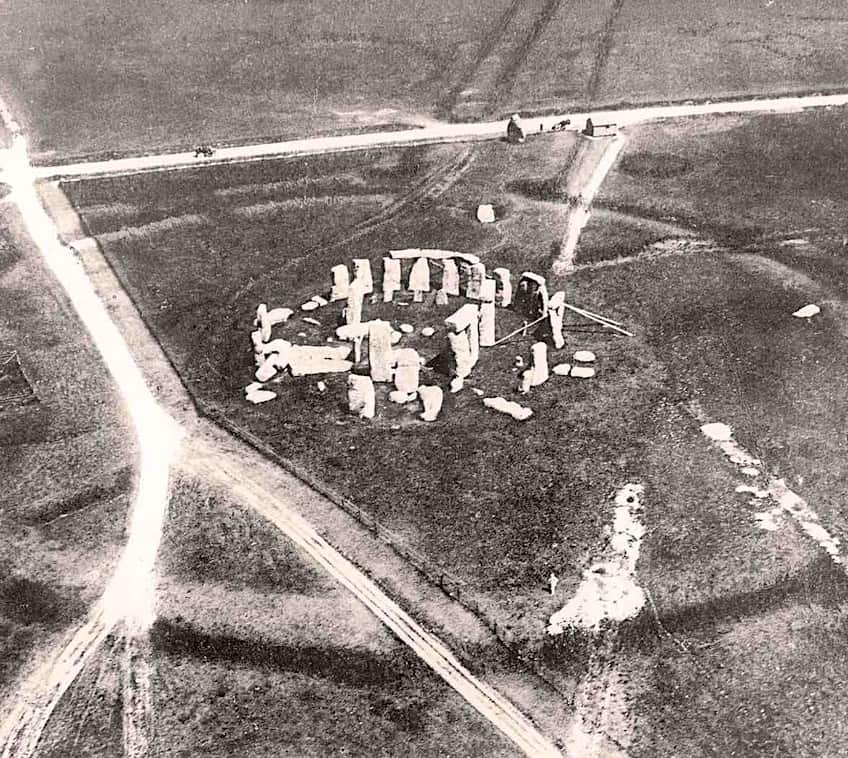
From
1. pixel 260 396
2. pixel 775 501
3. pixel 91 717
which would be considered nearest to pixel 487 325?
pixel 260 396

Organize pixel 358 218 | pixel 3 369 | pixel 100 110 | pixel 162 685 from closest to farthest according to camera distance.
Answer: pixel 162 685, pixel 3 369, pixel 358 218, pixel 100 110

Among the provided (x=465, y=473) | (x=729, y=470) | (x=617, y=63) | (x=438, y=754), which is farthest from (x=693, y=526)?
(x=617, y=63)

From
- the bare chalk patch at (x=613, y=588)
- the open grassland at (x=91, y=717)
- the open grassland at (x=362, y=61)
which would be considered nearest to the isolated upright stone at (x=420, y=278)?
the bare chalk patch at (x=613, y=588)

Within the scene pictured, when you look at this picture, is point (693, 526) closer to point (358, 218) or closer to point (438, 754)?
point (438, 754)

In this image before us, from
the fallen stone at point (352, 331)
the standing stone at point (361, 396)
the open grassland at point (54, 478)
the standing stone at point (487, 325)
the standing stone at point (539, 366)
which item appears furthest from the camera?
the fallen stone at point (352, 331)

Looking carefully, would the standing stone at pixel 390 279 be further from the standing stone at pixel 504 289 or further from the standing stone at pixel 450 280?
the standing stone at pixel 504 289
